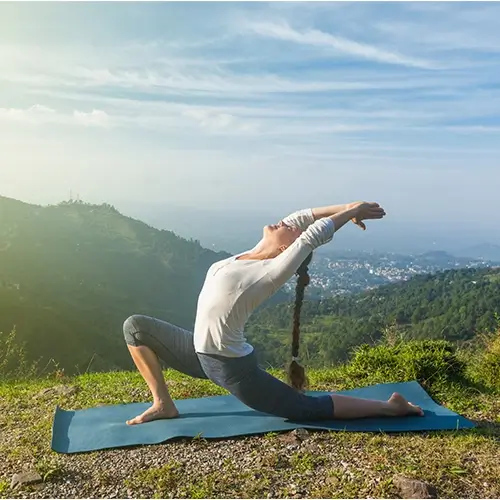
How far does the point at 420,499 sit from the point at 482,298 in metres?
18.7

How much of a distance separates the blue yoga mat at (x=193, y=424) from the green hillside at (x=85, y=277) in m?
32.2

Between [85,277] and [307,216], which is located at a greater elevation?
[307,216]

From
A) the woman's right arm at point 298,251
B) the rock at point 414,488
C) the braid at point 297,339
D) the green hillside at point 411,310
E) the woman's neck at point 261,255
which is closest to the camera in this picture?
the rock at point 414,488

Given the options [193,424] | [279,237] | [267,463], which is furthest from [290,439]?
[279,237]

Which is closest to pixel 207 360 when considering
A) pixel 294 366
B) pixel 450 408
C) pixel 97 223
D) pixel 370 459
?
pixel 294 366

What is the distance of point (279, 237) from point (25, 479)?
2207 mm

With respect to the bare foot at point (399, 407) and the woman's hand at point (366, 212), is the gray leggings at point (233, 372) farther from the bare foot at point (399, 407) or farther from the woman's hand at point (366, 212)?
the woman's hand at point (366, 212)

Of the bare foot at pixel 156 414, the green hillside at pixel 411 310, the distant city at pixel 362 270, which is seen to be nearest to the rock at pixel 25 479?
the bare foot at pixel 156 414

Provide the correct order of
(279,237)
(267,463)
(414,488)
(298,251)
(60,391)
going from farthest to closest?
(60,391)
(279,237)
(298,251)
(267,463)
(414,488)

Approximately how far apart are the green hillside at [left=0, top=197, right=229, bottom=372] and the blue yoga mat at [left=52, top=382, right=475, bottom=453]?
3223 cm

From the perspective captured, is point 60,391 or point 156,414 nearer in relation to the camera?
point 156,414

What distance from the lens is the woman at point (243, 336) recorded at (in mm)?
3973

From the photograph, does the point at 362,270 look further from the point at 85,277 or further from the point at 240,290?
the point at 240,290

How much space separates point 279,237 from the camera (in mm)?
4254
